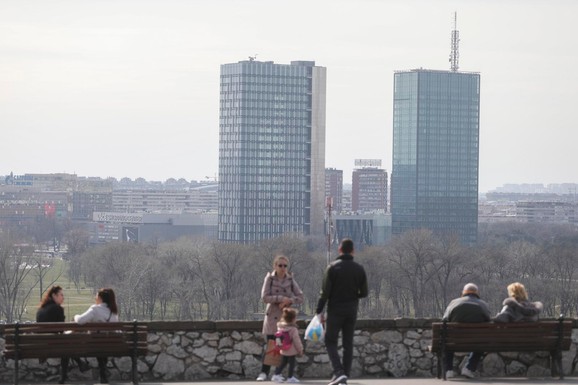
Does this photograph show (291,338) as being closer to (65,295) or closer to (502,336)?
(502,336)

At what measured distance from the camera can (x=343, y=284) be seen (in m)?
22.2

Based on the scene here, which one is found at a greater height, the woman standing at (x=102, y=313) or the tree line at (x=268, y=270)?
the woman standing at (x=102, y=313)

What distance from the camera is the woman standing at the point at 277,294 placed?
23.3m

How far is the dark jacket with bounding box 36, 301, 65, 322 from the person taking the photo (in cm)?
2373

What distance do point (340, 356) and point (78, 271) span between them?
128708mm

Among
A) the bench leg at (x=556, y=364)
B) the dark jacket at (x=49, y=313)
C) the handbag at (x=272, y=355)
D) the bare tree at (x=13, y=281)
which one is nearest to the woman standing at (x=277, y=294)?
the handbag at (x=272, y=355)

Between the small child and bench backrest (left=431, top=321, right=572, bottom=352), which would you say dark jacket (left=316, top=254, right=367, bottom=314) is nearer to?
the small child

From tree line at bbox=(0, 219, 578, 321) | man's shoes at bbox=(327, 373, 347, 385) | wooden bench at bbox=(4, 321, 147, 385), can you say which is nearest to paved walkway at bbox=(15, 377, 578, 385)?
wooden bench at bbox=(4, 321, 147, 385)

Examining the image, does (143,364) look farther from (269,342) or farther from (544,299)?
(544,299)

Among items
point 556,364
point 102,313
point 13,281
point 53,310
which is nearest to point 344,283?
point 102,313

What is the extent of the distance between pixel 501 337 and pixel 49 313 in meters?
6.37

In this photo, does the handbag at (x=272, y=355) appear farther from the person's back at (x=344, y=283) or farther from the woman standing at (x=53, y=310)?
the woman standing at (x=53, y=310)

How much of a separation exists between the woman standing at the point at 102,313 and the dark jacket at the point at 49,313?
54 centimetres

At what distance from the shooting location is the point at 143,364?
24.0m
